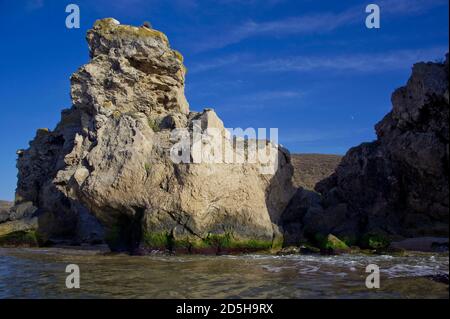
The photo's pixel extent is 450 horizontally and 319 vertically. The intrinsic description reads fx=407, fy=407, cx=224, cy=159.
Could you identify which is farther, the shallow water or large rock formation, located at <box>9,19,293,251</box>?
large rock formation, located at <box>9,19,293,251</box>

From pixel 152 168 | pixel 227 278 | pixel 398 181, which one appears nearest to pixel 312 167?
pixel 398 181

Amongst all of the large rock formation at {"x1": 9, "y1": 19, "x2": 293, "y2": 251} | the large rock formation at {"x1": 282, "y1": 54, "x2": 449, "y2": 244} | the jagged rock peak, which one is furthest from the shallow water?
the jagged rock peak

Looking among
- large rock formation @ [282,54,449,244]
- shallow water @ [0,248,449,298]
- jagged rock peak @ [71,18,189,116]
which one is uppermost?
jagged rock peak @ [71,18,189,116]

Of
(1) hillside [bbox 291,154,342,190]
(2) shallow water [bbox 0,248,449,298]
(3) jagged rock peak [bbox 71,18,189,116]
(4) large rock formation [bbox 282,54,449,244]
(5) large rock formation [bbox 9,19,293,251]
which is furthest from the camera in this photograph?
(1) hillside [bbox 291,154,342,190]

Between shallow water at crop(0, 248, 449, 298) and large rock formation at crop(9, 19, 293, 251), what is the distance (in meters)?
3.73

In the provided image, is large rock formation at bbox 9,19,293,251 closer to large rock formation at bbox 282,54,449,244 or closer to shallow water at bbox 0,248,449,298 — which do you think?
large rock formation at bbox 282,54,449,244

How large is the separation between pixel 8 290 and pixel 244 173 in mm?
13803

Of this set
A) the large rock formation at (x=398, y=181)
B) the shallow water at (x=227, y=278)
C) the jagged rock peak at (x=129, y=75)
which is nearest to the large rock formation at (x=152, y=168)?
the jagged rock peak at (x=129, y=75)

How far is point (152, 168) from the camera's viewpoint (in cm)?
2091

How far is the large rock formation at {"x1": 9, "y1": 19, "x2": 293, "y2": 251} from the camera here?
20.1 meters

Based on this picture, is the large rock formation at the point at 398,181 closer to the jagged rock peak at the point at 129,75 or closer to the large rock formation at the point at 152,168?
the large rock formation at the point at 152,168

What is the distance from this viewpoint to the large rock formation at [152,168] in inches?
792

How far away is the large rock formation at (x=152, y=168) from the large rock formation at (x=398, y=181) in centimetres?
309

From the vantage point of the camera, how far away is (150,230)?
65.2ft
